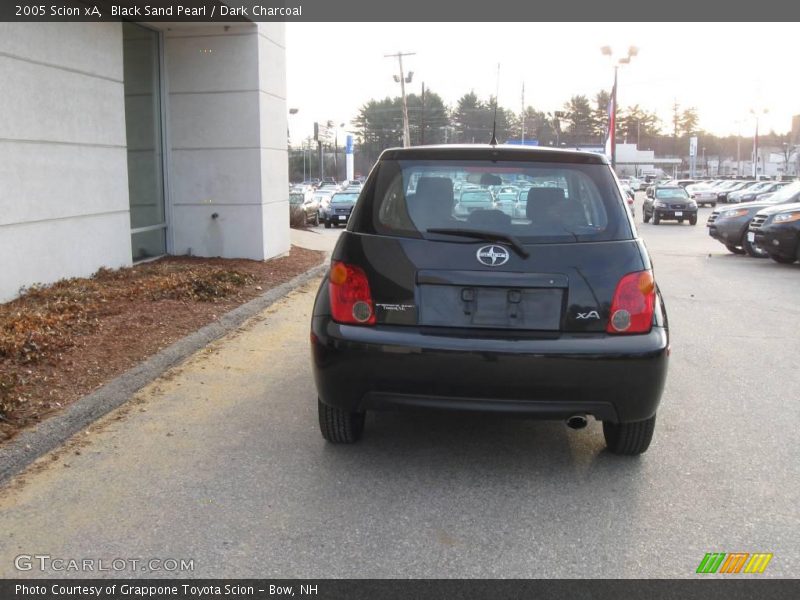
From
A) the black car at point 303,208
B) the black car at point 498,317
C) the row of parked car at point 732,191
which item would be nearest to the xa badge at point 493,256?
the black car at point 498,317

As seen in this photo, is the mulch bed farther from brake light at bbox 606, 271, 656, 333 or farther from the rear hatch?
brake light at bbox 606, 271, 656, 333

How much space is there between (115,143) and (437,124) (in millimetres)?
90371

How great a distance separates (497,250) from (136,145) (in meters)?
9.64

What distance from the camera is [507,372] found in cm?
395

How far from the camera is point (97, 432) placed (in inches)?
195

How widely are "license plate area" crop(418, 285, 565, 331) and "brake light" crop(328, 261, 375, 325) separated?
0.30 metres

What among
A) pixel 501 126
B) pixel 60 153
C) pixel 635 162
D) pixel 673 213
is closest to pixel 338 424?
pixel 60 153

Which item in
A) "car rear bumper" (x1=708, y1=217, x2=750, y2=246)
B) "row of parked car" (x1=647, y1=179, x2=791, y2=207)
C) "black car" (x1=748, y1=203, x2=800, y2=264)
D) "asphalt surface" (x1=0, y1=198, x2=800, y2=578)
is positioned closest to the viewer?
"asphalt surface" (x1=0, y1=198, x2=800, y2=578)

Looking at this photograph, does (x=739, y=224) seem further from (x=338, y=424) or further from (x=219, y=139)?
(x=338, y=424)

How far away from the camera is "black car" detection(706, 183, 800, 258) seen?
1677cm

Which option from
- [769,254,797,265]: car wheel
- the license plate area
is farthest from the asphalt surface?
[769,254,797,265]: car wheel

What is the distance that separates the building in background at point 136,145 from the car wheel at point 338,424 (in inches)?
195

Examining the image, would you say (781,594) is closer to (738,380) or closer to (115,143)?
(738,380)

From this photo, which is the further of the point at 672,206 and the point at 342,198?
the point at 342,198
